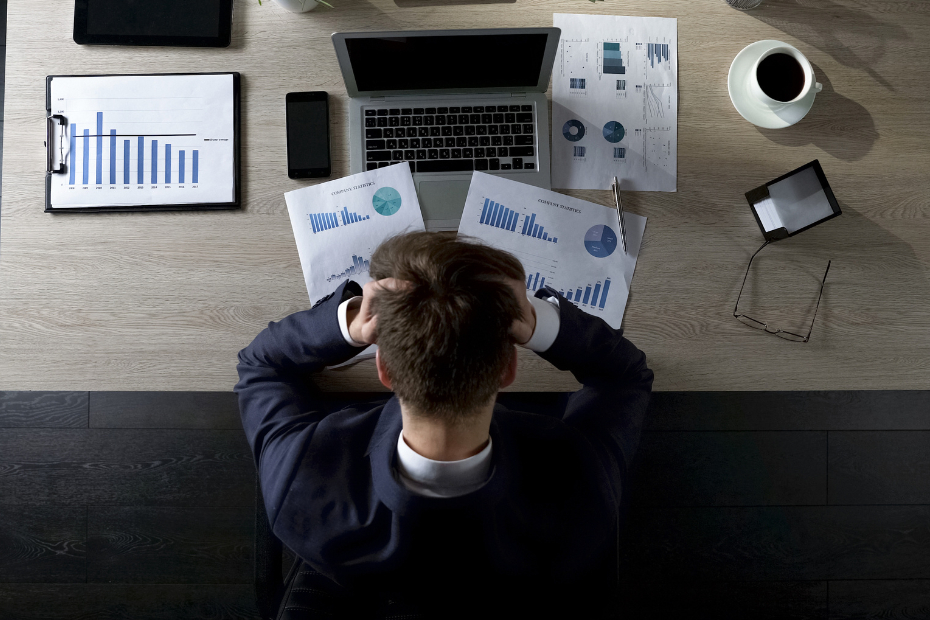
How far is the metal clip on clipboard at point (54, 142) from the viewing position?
1.03 m

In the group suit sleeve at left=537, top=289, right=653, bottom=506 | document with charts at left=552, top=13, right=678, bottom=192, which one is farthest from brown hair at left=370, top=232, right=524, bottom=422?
document with charts at left=552, top=13, right=678, bottom=192

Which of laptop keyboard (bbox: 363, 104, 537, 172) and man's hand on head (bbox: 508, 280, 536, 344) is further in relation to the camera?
laptop keyboard (bbox: 363, 104, 537, 172)

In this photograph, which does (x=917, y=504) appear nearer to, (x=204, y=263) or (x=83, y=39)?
(x=204, y=263)

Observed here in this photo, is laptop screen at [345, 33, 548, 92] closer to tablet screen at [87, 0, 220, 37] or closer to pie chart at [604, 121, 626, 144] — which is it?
pie chart at [604, 121, 626, 144]

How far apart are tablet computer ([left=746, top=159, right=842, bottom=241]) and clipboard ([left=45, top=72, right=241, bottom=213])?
0.95 meters

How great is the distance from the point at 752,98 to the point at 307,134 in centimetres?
82

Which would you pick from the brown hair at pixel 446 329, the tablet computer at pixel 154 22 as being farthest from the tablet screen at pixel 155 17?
the brown hair at pixel 446 329

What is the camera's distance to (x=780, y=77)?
3.38ft

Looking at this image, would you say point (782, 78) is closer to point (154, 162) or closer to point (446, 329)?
point (446, 329)

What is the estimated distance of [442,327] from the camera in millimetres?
636

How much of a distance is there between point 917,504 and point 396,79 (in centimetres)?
173

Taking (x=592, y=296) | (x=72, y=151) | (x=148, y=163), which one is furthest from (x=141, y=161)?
(x=592, y=296)

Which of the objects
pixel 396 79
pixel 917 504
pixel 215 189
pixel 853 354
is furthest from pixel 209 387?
pixel 917 504

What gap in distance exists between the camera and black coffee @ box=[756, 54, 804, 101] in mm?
1020
